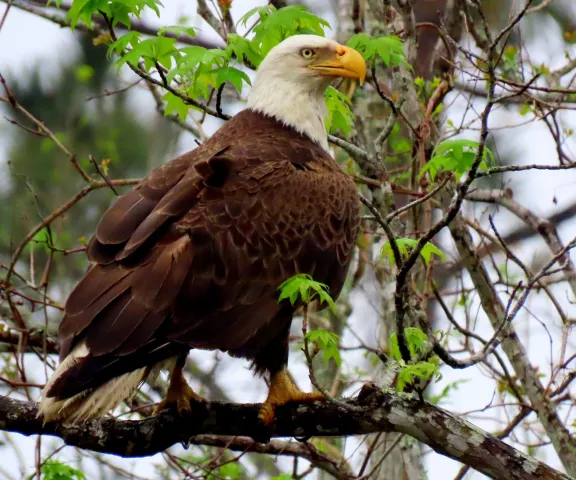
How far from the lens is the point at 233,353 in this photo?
15.5 ft

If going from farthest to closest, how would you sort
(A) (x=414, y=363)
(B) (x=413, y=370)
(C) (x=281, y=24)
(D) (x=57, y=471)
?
(D) (x=57, y=471) < (C) (x=281, y=24) < (A) (x=414, y=363) < (B) (x=413, y=370)

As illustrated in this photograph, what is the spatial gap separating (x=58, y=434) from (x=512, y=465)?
1.83 meters

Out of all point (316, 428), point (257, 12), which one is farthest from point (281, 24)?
point (316, 428)

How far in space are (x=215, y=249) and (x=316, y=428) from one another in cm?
89

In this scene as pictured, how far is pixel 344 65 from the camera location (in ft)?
18.0

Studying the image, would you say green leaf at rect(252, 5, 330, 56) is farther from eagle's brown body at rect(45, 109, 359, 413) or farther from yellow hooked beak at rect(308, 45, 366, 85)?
eagle's brown body at rect(45, 109, 359, 413)

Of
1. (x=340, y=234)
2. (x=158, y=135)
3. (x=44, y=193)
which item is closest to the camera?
(x=340, y=234)

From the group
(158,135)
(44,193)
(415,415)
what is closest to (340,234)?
(415,415)

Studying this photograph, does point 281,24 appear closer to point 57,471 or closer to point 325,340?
point 325,340

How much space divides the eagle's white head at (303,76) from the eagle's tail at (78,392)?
179cm

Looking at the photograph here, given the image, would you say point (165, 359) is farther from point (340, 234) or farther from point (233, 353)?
point (340, 234)

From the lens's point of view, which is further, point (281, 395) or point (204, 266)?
point (281, 395)

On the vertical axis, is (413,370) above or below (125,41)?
below

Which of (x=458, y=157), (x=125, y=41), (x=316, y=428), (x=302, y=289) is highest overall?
(x=125, y=41)
